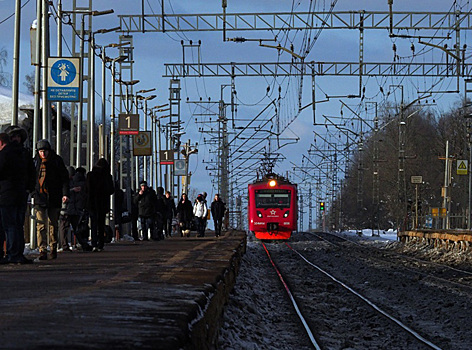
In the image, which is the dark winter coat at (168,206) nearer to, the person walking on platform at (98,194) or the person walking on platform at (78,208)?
the person walking on platform at (78,208)

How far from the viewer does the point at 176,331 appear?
6086mm

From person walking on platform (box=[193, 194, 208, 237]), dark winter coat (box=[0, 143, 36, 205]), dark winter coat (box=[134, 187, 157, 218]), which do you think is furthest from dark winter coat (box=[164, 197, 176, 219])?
dark winter coat (box=[0, 143, 36, 205])

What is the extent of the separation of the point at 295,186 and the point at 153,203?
20.0m

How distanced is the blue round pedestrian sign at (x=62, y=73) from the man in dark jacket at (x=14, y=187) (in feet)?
32.2

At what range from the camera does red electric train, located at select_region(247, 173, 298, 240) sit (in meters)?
47.2

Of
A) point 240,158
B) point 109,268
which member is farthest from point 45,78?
point 240,158

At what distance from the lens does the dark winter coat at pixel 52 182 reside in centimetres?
1553

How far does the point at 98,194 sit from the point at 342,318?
6337 mm

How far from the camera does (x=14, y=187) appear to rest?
554 inches

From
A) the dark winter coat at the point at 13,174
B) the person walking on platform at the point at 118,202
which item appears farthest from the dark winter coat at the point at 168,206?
the dark winter coat at the point at 13,174

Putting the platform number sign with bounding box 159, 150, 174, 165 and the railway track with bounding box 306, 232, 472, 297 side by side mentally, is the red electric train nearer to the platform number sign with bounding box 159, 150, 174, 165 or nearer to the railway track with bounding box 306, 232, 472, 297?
the platform number sign with bounding box 159, 150, 174, 165

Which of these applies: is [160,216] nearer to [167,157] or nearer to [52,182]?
[52,182]

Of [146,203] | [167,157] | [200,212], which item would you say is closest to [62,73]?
[146,203]

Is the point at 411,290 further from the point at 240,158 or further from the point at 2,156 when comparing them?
the point at 240,158
